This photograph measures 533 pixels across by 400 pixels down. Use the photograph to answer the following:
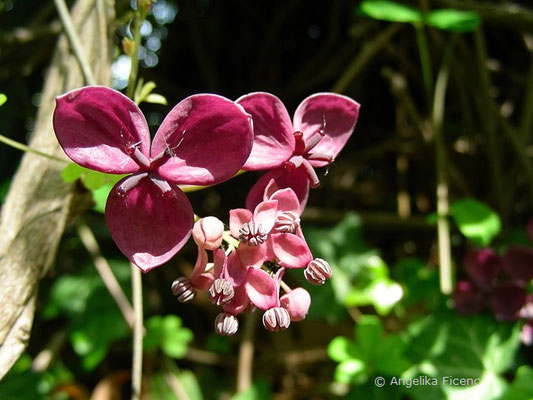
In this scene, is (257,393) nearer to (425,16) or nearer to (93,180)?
(93,180)

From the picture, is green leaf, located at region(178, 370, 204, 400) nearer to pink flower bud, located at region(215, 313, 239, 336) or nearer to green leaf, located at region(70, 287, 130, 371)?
green leaf, located at region(70, 287, 130, 371)

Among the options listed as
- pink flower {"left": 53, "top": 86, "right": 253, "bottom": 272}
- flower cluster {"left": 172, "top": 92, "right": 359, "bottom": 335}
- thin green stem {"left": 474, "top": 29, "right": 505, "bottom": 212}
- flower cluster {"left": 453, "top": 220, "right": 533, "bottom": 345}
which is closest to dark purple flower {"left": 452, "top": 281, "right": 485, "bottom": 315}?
flower cluster {"left": 453, "top": 220, "right": 533, "bottom": 345}

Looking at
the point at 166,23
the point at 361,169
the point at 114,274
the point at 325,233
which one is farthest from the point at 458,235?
the point at 166,23

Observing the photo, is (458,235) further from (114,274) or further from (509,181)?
(114,274)

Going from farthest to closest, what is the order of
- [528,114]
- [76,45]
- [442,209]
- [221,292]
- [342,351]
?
1. [528,114]
2. [442,209]
3. [342,351]
4. [76,45]
5. [221,292]

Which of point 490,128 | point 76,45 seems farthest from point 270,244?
point 490,128
